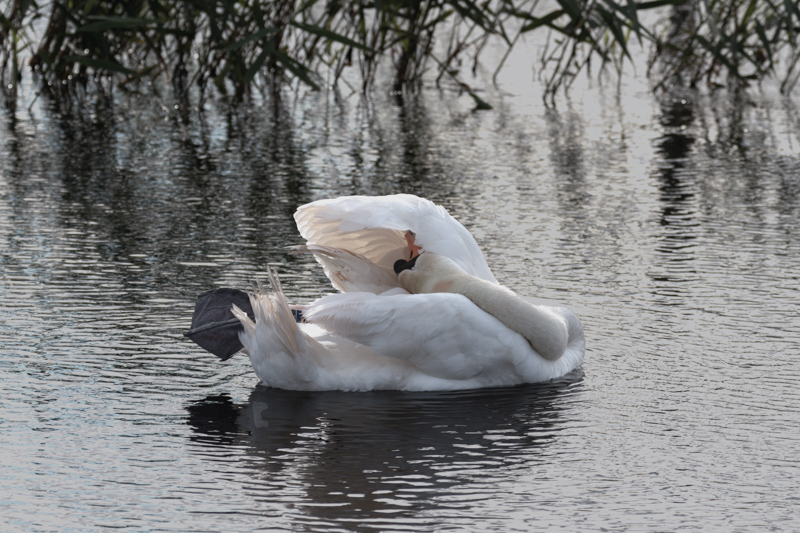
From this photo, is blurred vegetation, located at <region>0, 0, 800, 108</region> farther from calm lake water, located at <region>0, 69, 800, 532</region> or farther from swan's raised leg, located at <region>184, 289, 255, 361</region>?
swan's raised leg, located at <region>184, 289, 255, 361</region>

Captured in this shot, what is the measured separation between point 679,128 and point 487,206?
17.2 feet

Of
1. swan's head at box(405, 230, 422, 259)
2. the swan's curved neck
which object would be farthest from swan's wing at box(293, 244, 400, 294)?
the swan's curved neck

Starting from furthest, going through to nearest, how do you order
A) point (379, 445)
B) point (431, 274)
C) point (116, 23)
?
1. point (116, 23)
2. point (431, 274)
3. point (379, 445)

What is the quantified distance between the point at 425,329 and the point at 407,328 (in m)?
0.08

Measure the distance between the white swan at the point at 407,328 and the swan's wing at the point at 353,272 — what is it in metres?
0.01

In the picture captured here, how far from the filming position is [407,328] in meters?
5.87

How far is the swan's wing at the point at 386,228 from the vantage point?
636 centimetres

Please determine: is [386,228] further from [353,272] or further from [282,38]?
[282,38]

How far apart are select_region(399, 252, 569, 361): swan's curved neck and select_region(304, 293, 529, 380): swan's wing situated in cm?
9

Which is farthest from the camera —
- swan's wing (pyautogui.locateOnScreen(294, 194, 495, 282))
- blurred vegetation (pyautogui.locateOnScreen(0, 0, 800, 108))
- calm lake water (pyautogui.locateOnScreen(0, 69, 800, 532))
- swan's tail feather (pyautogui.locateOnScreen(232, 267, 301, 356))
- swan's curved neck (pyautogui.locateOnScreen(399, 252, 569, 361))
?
blurred vegetation (pyautogui.locateOnScreen(0, 0, 800, 108))

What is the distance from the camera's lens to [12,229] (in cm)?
897

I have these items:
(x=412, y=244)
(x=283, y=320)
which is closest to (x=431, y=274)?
(x=412, y=244)

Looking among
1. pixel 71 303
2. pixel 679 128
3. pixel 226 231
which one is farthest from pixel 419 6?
pixel 71 303

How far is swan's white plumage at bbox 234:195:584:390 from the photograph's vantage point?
5.88 m
